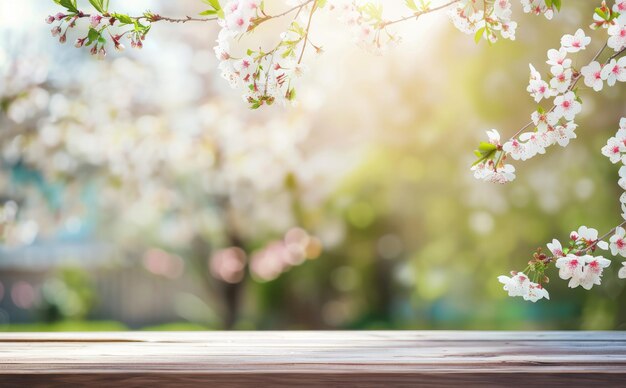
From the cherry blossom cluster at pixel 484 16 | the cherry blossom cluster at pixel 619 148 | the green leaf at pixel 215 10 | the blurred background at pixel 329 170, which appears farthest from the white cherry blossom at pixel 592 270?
the blurred background at pixel 329 170

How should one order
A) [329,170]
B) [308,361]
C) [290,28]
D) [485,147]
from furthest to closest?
1. [329,170]
2. [290,28]
3. [485,147]
4. [308,361]

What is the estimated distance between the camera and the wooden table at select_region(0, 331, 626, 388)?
4.69 feet

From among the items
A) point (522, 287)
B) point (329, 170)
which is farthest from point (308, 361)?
point (329, 170)

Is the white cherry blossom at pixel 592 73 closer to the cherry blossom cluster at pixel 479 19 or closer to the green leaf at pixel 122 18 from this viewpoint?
the cherry blossom cluster at pixel 479 19

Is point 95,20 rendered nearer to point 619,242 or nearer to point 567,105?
point 567,105

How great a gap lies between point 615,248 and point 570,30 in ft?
10.5

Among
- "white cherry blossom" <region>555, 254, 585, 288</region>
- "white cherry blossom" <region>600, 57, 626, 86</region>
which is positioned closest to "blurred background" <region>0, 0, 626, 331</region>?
"white cherry blossom" <region>600, 57, 626, 86</region>

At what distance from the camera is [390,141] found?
6.02 m

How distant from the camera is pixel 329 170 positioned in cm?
711

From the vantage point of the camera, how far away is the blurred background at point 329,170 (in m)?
5.47

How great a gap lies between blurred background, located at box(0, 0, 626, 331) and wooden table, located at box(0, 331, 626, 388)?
289cm

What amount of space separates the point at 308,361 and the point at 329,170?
18.4 feet

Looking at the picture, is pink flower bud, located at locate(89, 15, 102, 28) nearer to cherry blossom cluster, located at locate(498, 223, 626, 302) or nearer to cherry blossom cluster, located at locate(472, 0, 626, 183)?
cherry blossom cluster, located at locate(472, 0, 626, 183)

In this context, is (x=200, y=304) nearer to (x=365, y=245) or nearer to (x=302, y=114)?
(x=365, y=245)
